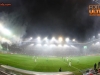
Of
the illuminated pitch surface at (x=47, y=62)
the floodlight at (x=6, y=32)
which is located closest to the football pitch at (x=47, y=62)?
the illuminated pitch surface at (x=47, y=62)

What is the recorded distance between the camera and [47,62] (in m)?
8.80

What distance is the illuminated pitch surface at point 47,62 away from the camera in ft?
28.6

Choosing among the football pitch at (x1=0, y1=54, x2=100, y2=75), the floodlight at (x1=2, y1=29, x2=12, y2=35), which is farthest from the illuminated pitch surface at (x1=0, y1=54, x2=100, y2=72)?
the floodlight at (x1=2, y1=29, x2=12, y2=35)

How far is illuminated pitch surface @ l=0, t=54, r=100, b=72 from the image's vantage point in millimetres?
8711

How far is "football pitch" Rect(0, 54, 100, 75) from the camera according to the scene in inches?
343

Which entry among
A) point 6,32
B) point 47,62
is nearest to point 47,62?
point 47,62

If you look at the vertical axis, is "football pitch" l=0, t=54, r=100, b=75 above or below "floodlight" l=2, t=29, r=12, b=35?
below

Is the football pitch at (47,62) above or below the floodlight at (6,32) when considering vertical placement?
below

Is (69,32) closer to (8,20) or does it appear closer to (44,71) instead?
(44,71)

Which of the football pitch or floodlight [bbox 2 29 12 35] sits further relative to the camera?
floodlight [bbox 2 29 12 35]

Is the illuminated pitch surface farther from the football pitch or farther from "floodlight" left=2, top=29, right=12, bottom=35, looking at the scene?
"floodlight" left=2, top=29, right=12, bottom=35

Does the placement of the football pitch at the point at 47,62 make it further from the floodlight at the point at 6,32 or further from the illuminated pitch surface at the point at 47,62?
the floodlight at the point at 6,32

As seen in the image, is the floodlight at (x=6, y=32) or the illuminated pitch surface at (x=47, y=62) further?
the floodlight at (x=6, y=32)

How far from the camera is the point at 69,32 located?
938 centimetres
